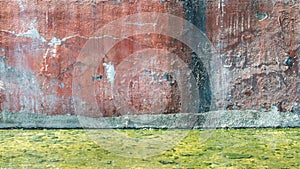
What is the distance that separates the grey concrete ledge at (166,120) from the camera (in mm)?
4215

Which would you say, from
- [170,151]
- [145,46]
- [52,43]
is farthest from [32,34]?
[170,151]

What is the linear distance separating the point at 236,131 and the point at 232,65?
0.54 metres

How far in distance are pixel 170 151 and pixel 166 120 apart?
0.74 metres

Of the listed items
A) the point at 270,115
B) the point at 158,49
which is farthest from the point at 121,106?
the point at 270,115

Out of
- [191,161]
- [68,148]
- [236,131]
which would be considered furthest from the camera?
[236,131]

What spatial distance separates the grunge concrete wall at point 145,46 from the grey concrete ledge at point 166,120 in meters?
0.06

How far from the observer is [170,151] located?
354 cm

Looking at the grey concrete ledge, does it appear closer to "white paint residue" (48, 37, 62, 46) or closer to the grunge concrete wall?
the grunge concrete wall

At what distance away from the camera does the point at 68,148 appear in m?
3.60

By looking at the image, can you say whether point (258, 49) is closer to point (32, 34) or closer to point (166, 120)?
point (166, 120)

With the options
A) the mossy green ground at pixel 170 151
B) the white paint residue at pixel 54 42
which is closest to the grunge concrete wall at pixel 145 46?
the white paint residue at pixel 54 42

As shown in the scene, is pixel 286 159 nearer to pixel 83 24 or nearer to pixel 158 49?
pixel 158 49

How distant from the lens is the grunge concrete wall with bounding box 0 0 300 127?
417 cm

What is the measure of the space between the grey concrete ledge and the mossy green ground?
0.27 ft
